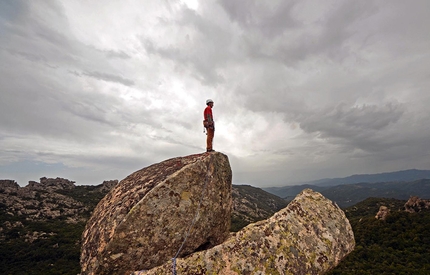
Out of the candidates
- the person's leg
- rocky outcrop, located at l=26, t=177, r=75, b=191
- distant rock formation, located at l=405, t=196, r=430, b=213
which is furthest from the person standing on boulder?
rocky outcrop, located at l=26, t=177, r=75, b=191

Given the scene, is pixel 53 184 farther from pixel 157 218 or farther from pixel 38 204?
pixel 157 218

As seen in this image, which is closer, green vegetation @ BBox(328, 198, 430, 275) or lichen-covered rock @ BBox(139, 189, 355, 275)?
lichen-covered rock @ BBox(139, 189, 355, 275)

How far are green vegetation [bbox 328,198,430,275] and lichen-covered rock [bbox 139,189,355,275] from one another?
6580 cm

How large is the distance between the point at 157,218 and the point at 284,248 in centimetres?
425

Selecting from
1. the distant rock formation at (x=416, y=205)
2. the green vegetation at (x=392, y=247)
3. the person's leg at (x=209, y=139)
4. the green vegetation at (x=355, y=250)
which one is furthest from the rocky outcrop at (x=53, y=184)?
the distant rock formation at (x=416, y=205)

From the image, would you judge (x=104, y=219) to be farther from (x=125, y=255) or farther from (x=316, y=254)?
(x=316, y=254)

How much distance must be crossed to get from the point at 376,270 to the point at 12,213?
13426 cm

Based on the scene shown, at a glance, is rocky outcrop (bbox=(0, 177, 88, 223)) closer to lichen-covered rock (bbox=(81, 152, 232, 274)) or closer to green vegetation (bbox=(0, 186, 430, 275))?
green vegetation (bbox=(0, 186, 430, 275))

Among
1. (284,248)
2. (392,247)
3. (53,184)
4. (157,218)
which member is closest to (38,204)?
(53,184)

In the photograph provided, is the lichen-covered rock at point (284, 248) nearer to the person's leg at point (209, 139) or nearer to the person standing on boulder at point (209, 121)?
the person's leg at point (209, 139)

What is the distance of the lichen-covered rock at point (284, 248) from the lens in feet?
19.4

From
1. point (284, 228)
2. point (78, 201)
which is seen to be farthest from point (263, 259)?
point (78, 201)

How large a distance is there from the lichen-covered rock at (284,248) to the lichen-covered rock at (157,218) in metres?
1.57

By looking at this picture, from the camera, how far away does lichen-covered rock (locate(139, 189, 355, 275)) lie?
233 inches
